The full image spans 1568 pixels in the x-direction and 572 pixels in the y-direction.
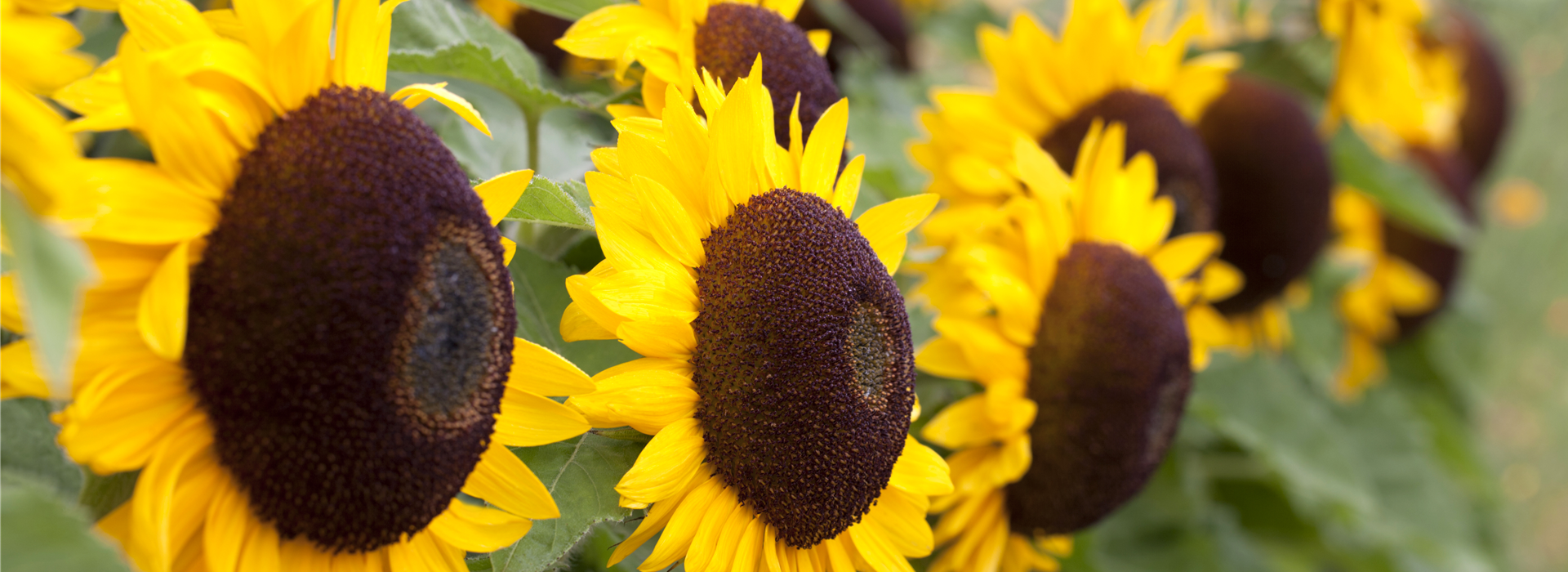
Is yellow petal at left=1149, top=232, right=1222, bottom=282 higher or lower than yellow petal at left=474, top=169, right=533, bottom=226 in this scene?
lower

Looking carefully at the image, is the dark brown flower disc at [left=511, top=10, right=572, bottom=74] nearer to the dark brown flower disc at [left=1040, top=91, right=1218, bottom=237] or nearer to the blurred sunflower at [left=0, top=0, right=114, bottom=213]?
the dark brown flower disc at [left=1040, top=91, right=1218, bottom=237]

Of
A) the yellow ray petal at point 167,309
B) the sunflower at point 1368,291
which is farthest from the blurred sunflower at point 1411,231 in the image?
the yellow ray petal at point 167,309

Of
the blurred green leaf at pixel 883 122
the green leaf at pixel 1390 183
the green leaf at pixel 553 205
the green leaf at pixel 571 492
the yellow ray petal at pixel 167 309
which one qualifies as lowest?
the green leaf at pixel 1390 183

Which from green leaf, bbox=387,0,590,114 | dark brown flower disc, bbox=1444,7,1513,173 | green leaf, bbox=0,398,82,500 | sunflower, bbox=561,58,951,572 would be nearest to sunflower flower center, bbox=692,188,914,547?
sunflower, bbox=561,58,951,572

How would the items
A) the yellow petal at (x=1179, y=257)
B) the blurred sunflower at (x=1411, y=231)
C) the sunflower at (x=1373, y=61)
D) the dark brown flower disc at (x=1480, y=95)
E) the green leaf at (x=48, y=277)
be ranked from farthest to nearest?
1. the dark brown flower disc at (x=1480, y=95)
2. the blurred sunflower at (x=1411, y=231)
3. the sunflower at (x=1373, y=61)
4. the yellow petal at (x=1179, y=257)
5. the green leaf at (x=48, y=277)

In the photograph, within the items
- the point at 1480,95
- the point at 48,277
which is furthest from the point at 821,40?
the point at 1480,95

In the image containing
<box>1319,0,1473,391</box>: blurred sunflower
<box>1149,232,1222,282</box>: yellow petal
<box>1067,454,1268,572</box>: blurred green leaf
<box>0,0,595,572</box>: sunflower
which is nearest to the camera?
<box>0,0,595,572</box>: sunflower

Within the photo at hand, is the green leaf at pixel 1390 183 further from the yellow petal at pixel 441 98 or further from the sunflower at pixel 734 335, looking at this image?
the yellow petal at pixel 441 98

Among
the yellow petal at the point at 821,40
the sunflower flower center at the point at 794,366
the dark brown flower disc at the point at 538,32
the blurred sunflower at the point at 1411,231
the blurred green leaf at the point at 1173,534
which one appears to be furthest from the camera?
the blurred sunflower at the point at 1411,231
